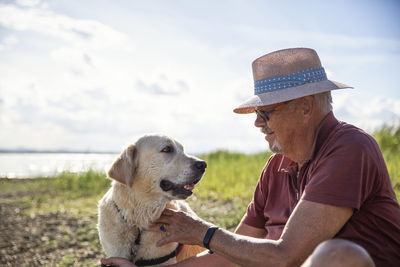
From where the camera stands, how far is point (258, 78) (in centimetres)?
272

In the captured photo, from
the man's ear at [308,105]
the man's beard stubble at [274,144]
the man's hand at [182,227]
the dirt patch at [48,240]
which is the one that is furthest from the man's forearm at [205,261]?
the dirt patch at [48,240]

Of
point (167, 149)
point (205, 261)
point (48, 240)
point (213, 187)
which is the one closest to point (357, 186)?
point (205, 261)

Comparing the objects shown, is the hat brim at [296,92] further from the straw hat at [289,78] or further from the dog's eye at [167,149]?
the dog's eye at [167,149]

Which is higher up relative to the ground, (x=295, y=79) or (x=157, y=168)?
(x=295, y=79)

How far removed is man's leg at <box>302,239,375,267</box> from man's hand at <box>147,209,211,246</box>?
94 cm

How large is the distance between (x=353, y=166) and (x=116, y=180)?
1.92 m

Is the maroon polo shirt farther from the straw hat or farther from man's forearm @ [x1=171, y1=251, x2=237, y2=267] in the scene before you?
man's forearm @ [x1=171, y1=251, x2=237, y2=267]

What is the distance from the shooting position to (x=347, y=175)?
6.66 ft

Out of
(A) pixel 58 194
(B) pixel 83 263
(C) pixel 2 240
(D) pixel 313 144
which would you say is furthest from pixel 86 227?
(D) pixel 313 144

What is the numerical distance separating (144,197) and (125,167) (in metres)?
0.30

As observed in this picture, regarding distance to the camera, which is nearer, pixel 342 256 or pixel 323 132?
pixel 342 256

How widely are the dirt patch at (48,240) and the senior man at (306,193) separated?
2.45m

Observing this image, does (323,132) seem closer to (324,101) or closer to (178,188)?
(324,101)

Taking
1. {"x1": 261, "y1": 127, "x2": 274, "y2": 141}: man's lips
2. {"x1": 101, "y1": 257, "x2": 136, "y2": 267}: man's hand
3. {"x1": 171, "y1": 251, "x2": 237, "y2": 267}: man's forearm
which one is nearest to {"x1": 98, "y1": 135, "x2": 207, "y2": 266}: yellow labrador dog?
{"x1": 101, "y1": 257, "x2": 136, "y2": 267}: man's hand
